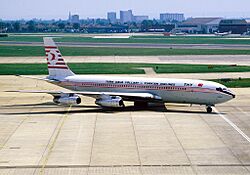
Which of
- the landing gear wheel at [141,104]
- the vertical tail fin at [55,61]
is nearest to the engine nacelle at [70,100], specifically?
the vertical tail fin at [55,61]

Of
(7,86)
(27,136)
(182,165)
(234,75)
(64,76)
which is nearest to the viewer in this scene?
(182,165)

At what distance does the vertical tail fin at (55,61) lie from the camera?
66125 mm

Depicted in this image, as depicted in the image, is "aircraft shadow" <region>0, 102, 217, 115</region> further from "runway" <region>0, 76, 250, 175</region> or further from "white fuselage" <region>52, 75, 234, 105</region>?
"white fuselage" <region>52, 75, 234, 105</region>

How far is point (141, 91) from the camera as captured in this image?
61.4 meters

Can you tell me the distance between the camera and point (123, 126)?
51.1m

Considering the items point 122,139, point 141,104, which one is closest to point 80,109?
point 141,104

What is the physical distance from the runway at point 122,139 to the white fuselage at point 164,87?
1723 mm

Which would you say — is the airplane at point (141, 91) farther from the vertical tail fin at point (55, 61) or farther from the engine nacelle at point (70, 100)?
the vertical tail fin at point (55, 61)

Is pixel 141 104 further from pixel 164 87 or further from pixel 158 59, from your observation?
pixel 158 59

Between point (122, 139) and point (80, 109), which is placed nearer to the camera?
point (122, 139)

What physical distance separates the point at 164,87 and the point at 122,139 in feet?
52.4

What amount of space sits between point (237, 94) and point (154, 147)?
33708 millimetres

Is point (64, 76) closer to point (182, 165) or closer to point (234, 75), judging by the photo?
point (182, 165)

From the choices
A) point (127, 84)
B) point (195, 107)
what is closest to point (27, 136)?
point (127, 84)
